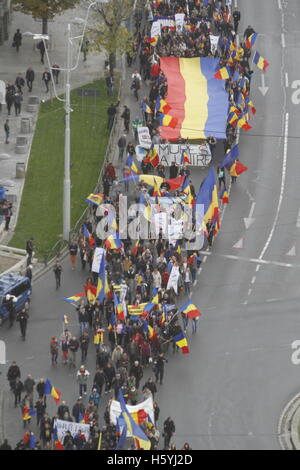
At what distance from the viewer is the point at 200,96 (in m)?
79.8

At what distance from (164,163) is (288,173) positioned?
23.9ft

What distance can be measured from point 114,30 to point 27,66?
25.5ft

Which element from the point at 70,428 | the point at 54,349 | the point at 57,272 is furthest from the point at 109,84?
the point at 70,428

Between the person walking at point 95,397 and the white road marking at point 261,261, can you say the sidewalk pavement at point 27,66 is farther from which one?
the person walking at point 95,397

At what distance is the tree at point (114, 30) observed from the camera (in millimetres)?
84312

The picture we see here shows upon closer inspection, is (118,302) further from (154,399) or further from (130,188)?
(130,188)

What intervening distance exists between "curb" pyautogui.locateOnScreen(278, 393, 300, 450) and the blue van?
12549 millimetres

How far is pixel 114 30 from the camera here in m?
84.6

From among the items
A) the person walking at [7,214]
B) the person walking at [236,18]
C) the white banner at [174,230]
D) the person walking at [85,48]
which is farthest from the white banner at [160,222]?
the person walking at [236,18]

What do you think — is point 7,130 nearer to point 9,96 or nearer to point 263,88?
point 9,96

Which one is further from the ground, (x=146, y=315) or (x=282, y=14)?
(x=282, y=14)

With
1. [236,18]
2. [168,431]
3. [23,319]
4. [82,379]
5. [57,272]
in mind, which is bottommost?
[168,431]

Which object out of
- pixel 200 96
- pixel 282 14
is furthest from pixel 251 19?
pixel 200 96
